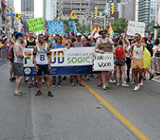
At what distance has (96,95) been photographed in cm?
858

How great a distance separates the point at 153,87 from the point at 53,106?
462cm

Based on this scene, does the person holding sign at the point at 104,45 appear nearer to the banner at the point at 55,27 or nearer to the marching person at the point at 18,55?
the marching person at the point at 18,55

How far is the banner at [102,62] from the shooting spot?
9781mm

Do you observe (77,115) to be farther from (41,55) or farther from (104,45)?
(104,45)

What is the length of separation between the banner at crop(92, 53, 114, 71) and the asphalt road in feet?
2.48

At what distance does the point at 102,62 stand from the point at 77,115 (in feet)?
12.6

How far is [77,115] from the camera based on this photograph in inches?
246

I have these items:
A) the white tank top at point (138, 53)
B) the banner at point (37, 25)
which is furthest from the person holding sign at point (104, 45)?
the banner at point (37, 25)

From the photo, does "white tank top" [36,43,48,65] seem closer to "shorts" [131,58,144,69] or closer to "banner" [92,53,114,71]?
"banner" [92,53,114,71]

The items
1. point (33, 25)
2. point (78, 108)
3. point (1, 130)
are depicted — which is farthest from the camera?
point (33, 25)

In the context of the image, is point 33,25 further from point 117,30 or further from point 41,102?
point 117,30

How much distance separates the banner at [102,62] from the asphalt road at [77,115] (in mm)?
757

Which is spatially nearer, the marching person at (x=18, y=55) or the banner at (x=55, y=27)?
the marching person at (x=18, y=55)

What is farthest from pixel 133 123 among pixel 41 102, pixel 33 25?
pixel 33 25
